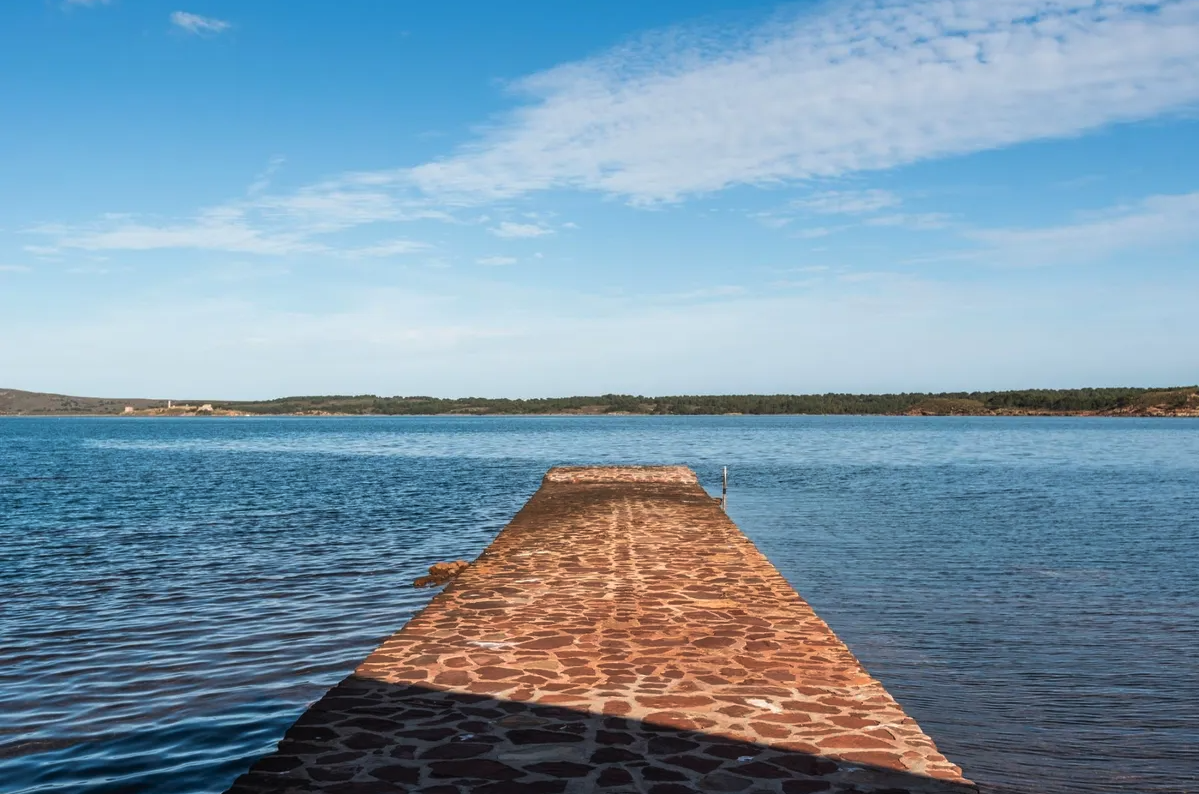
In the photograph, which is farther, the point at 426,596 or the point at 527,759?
the point at 426,596

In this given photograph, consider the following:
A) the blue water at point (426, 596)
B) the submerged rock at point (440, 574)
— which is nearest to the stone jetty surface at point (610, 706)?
the blue water at point (426, 596)

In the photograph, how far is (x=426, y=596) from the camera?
14.4m

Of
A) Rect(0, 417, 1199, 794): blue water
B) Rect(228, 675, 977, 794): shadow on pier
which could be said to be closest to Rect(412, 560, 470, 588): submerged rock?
Rect(0, 417, 1199, 794): blue water

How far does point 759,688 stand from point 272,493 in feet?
104

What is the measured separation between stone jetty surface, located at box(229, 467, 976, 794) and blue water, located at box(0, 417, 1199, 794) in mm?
1581

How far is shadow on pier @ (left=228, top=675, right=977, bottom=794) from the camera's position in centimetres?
519

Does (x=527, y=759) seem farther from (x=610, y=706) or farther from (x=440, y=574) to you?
(x=440, y=574)

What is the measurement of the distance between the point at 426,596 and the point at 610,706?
27.3 feet

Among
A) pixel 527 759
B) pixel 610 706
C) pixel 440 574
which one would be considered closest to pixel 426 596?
pixel 440 574

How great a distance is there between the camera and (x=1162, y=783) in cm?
755

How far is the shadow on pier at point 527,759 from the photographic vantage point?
519cm

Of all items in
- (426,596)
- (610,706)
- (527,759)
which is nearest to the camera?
(527,759)

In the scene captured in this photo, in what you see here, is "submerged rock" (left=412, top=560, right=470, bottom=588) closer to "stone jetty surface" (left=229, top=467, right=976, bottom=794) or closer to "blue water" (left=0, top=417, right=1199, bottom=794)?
"blue water" (left=0, top=417, right=1199, bottom=794)

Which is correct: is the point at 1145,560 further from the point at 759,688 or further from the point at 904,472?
the point at 904,472
